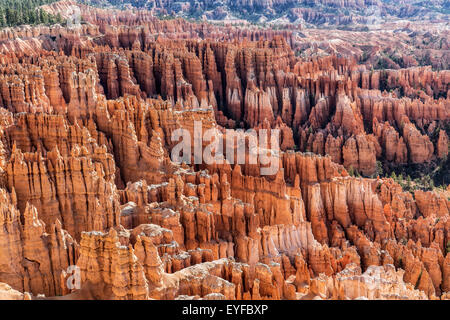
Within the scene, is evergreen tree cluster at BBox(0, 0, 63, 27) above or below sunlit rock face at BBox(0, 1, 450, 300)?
above

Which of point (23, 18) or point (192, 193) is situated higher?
point (23, 18)

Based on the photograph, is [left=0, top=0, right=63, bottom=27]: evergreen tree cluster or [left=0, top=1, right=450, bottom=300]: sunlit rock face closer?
[left=0, top=1, right=450, bottom=300]: sunlit rock face

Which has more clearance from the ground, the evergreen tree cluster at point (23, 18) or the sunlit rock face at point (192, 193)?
the evergreen tree cluster at point (23, 18)

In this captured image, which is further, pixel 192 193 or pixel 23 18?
pixel 23 18

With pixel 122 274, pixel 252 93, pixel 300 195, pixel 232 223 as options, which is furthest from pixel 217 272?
pixel 252 93

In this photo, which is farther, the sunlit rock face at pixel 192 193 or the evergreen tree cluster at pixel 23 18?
the evergreen tree cluster at pixel 23 18

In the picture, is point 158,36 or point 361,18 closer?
point 158,36
